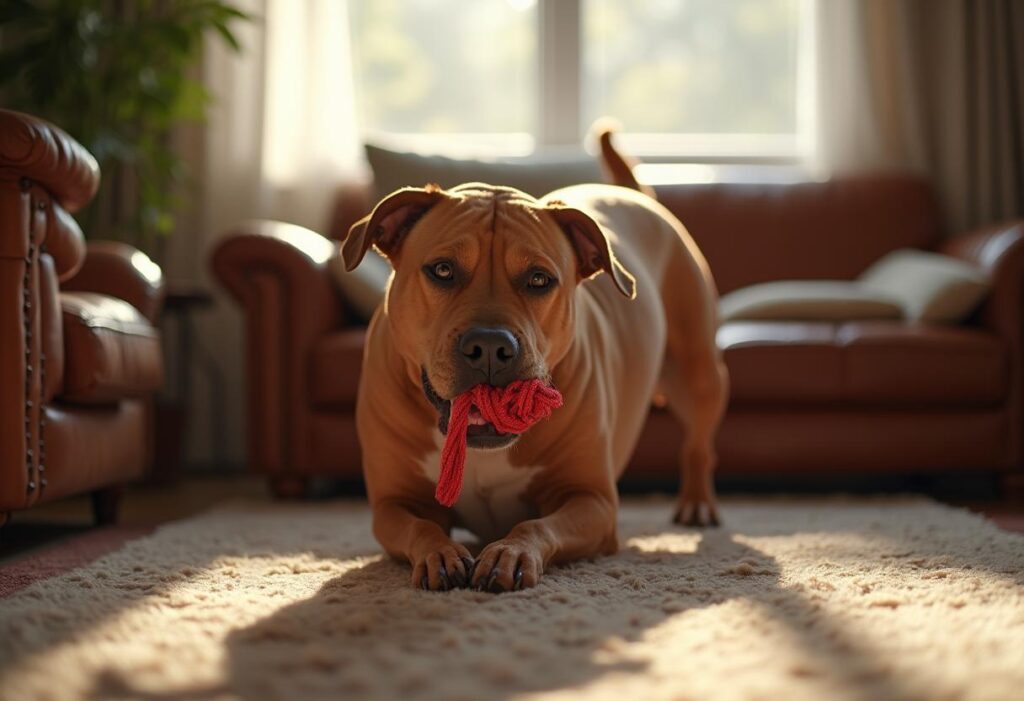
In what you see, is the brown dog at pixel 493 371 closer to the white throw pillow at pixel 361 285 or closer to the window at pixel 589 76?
the white throw pillow at pixel 361 285

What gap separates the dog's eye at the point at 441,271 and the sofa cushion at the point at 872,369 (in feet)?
5.68

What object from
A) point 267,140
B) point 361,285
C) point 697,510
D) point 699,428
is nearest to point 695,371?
point 699,428

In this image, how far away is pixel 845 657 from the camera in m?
1.25

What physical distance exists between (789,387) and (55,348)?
7.02 ft

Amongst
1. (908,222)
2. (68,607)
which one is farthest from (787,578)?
(908,222)

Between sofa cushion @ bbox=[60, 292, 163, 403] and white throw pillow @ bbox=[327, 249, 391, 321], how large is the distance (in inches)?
32.1

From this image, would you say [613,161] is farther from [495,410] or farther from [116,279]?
[495,410]

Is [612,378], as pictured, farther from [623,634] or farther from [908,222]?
[908,222]

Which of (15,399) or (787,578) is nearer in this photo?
(787,578)

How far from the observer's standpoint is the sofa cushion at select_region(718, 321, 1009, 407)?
10.8ft

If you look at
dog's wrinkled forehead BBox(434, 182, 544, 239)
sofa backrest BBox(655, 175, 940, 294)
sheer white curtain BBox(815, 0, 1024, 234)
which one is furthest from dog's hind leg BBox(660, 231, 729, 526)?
sheer white curtain BBox(815, 0, 1024, 234)

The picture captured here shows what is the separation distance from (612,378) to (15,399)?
1203 mm

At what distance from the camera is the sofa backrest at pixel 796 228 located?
427cm

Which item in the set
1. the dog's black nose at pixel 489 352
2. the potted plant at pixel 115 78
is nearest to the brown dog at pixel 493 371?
the dog's black nose at pixel 489 352
